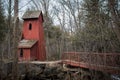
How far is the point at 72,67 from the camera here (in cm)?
1511

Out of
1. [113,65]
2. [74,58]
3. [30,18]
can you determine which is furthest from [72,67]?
[30,18]

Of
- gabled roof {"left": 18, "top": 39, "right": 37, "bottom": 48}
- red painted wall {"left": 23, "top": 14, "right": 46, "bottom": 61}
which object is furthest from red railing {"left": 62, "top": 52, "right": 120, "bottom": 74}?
red painted wall {"left": 23, "top": 14, "right": 46, "bottom": 61}

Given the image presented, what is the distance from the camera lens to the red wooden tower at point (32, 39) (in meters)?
19.1

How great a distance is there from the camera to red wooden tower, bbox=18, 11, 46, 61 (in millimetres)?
19141

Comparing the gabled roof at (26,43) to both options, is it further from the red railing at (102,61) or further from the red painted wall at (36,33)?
the red railing at (102,61)

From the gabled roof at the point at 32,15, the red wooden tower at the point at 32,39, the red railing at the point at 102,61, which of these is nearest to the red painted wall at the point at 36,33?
the red wooden tower at the point at 32,39

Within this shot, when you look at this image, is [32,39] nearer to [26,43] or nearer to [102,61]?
[26,43]

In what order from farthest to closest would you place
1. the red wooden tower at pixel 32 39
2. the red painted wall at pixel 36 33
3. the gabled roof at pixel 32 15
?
the gabled roof at pixel 32 15, the red painted wall at pixel 36 33, the red wooden tower at pixel 32 39

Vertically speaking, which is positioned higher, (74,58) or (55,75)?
(74,58)

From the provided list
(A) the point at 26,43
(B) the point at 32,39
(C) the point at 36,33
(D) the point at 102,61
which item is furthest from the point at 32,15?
(D) the point at 102,61

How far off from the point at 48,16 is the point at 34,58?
36.6 feet

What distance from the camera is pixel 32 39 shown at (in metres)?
20.2

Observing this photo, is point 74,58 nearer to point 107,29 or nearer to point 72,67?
point 72,67

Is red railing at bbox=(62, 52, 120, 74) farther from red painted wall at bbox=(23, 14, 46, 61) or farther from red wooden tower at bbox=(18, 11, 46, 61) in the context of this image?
red painted wall at bbox=(23, 14, 46, 61)
